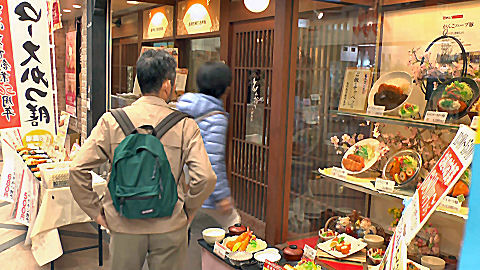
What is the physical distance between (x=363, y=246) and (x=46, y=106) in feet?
10.3

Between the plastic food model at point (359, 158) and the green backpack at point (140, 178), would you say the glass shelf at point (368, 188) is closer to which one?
the plastic food model at point (359, 158)

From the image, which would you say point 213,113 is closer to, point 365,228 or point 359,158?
point 359,158

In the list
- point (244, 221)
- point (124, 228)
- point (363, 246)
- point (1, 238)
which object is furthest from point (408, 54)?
point (1, 238)

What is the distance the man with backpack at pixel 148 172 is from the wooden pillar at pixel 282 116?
808mm

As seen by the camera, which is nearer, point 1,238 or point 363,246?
point 363,246

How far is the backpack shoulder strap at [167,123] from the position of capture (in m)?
2.20

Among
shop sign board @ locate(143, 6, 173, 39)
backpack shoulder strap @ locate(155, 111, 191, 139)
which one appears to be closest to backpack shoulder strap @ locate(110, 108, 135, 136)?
backpack shoulder strap @ locate(155, 111, 191, 139)

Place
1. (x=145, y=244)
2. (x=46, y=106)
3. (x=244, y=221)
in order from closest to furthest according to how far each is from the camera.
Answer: (x=145, y=244) → (x=46, y=106) → (x=244, y=221)

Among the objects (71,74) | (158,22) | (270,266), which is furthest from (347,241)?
(71,74)

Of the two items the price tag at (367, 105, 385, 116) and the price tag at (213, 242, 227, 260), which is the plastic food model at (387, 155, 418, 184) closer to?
the price tag at (367, 105, 385, 116)

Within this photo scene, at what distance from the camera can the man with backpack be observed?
2082 millimetres

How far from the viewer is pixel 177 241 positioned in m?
2.28

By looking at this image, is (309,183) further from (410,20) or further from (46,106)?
(46,106)

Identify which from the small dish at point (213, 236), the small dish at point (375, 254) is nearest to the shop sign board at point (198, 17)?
the small dish at point (213, 236)
